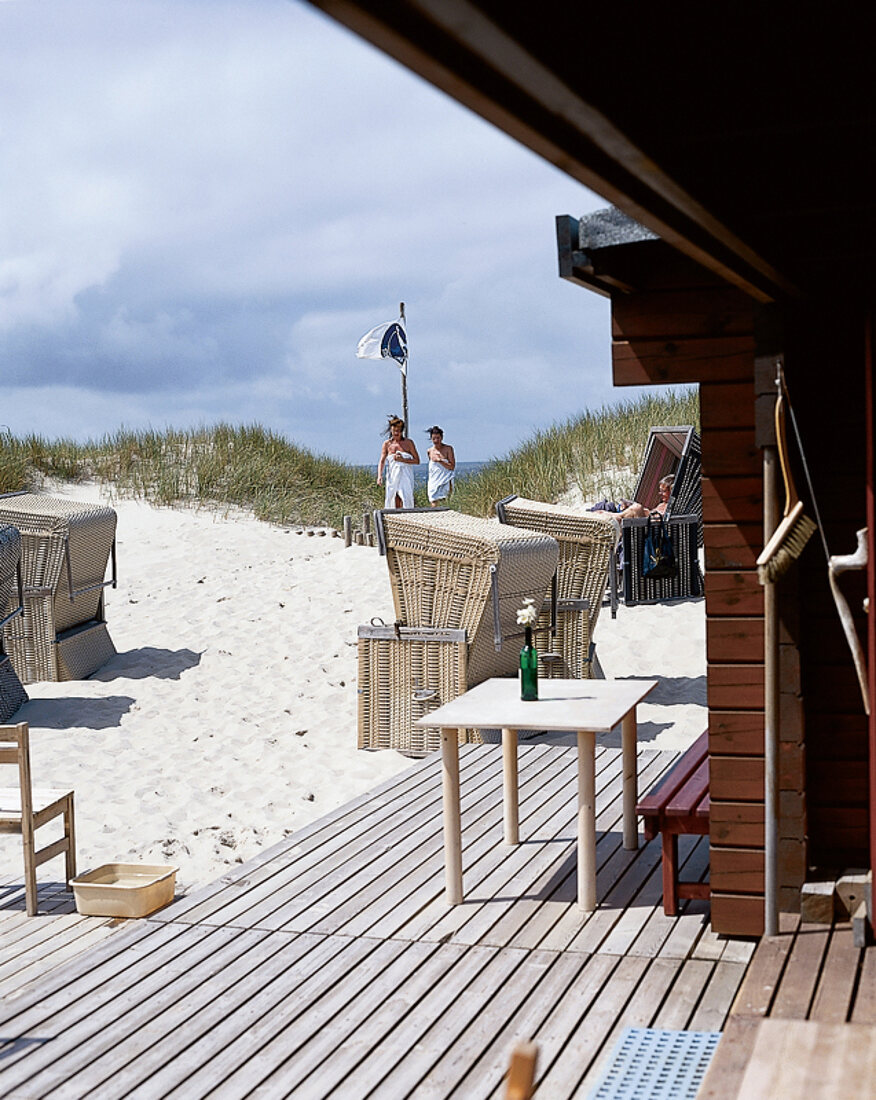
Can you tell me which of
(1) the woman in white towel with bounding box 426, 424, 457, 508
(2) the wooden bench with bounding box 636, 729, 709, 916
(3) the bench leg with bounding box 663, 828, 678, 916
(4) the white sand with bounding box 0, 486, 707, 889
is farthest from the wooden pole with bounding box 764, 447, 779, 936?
(1) the woman in white towel with bounding box 426, 424, 457, 508

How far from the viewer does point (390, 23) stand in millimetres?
1123

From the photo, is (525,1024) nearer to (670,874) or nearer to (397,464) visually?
(670,874)

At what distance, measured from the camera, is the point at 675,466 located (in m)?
13.6

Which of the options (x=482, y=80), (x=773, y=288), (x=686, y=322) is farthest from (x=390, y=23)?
(x=686, y=322)

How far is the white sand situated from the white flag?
4.72 metres

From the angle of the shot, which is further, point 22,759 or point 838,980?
point 22,759

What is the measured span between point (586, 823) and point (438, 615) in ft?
10.5

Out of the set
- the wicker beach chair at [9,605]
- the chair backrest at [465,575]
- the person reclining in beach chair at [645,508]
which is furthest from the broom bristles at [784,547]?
the person reclining in beach chair at [645,508]


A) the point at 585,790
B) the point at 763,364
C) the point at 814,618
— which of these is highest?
the point at 763,364

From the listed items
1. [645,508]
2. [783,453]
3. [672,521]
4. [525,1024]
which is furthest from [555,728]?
[645,508]

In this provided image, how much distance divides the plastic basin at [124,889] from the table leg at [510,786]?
4.59 ft

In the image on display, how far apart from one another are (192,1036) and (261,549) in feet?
37.7

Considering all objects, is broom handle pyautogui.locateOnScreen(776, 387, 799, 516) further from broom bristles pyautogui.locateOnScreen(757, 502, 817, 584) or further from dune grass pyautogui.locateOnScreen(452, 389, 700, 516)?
dune grass pyautogui.locateOnScreen(452, 389, 700, 516)

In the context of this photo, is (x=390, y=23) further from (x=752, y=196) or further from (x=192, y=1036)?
(x=192, y=1036)
